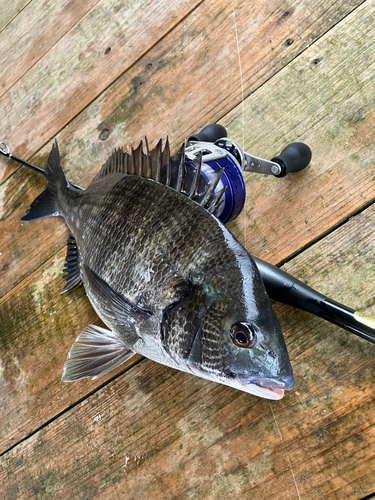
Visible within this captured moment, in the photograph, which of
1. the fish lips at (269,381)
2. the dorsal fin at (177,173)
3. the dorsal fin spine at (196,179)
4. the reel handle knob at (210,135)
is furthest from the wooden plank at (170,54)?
the fish lips at (269,381)

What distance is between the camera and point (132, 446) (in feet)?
4.91

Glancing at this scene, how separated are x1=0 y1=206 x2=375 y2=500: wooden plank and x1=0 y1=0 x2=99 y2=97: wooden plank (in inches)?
68.2

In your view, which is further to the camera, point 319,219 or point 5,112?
point 5,112

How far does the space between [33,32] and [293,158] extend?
173 centimetres

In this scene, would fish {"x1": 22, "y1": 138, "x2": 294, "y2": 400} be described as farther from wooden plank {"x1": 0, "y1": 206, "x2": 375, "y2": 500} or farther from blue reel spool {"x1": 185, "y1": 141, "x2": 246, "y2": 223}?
wooden plank {"x1": 0, "y1": 206, "x2": 375, "y2": 500}

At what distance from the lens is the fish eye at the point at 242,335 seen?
95cm

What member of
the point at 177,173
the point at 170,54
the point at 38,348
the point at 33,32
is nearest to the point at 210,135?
the point at 177,173

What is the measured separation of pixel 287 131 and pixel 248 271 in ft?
2.35

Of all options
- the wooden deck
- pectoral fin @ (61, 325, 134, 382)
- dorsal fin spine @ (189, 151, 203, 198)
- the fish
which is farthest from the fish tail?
dorsal fin spine @ (189, 151, 203, 198)

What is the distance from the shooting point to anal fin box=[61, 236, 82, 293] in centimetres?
170

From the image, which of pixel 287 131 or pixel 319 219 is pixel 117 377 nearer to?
pixel 319 219

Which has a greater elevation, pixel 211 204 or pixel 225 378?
pixel 211 204

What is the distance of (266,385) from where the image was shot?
0.93m

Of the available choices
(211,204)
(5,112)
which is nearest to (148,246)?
(211,204)
